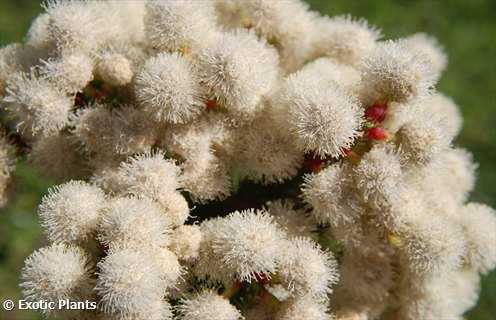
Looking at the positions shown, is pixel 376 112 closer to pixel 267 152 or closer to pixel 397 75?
pixel 397 75

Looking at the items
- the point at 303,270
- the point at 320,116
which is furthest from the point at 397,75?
the point at 303,270

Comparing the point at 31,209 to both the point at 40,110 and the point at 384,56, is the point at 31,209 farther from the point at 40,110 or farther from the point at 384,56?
the point at 384,56

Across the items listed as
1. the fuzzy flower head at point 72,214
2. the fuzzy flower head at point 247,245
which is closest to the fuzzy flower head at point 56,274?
the fuzzy flower head at point 72,214

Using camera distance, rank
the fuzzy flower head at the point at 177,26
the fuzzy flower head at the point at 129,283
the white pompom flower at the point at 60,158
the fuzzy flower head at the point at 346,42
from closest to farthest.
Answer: the fuzzy flower head at the point at 129,283 → the fuzzy flower head at the point at 177,26 → the white pompom flower at the point at 60,158 → the fuzzy flower head at the point at 346,42

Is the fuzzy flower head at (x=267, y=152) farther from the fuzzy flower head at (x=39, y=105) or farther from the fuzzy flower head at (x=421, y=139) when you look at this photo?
the fuzzy flower head at (x=39, y=105)

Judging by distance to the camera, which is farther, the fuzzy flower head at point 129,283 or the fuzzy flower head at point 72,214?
the fuzzy flower head at point 72,214

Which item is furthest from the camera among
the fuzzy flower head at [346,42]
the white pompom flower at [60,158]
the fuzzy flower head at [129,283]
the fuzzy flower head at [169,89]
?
the fuzzy flower head at [346,42]

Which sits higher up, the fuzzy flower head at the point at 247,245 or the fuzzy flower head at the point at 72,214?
the fuzzy flower head at the point at 247,245
